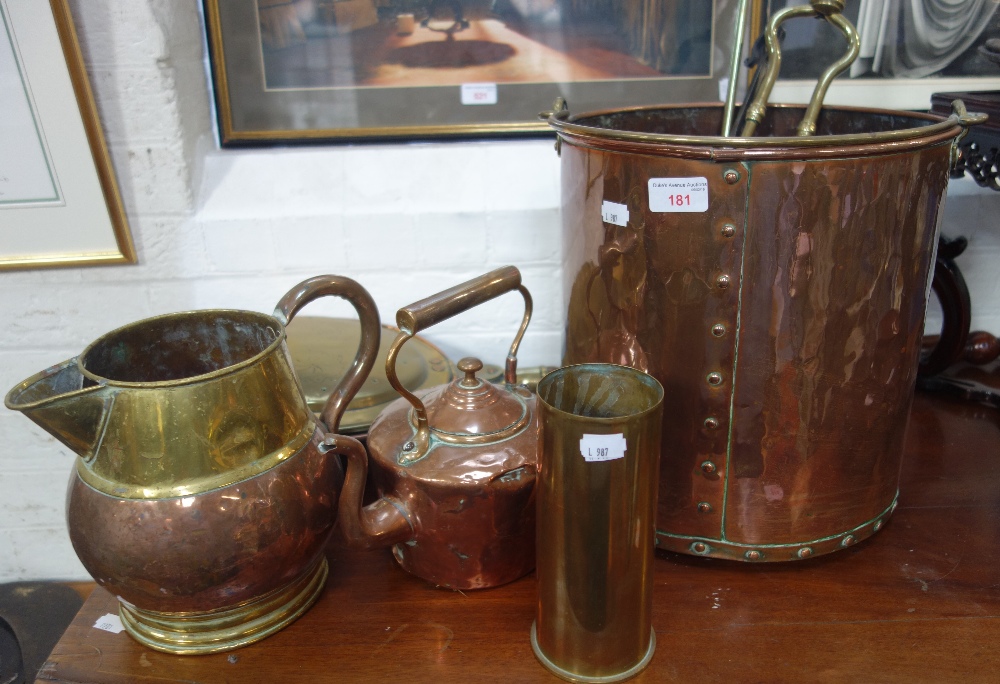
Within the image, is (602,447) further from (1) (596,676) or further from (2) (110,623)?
(2) (110,623)

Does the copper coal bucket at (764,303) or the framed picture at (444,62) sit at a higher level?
the framed picture at (444,62)

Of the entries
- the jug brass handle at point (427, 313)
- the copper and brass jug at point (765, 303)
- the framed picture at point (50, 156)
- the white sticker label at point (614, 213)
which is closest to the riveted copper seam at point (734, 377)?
the copper and brass jug at point (765, 303)

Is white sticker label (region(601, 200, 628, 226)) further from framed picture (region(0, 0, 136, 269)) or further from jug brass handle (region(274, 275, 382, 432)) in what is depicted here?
framed picture (region(0, 0, 136, 269))

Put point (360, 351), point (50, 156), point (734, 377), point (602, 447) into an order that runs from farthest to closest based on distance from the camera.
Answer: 1. point (50, 156)
2. point (360, 351)
3. point (734, 377)
4. point (602, 447)

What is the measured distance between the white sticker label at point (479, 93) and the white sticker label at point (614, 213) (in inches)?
20.7

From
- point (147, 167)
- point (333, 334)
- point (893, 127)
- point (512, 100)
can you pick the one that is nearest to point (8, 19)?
point (147, 167)

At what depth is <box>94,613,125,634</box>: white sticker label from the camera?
2.43 feet

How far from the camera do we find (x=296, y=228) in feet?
3.76

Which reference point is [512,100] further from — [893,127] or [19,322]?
[19,322]

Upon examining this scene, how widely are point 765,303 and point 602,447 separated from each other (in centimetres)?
20

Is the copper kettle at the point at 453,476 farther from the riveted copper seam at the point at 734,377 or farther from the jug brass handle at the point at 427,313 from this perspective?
the riveted copper seam at the point at 734,377

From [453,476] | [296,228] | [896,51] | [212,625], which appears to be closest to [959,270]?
[896,51]

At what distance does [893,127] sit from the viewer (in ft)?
2.67

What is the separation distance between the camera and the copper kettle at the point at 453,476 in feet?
2.31
